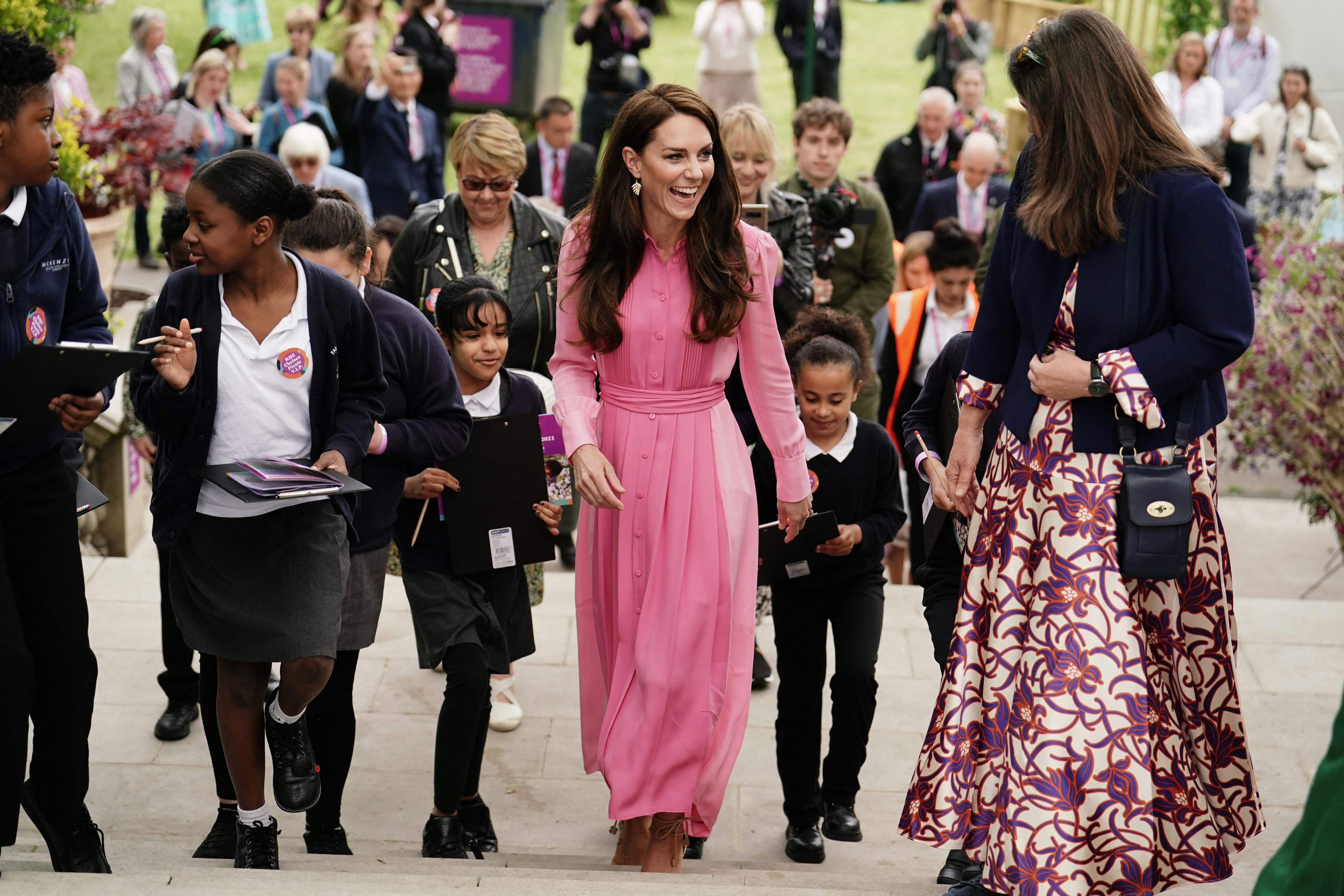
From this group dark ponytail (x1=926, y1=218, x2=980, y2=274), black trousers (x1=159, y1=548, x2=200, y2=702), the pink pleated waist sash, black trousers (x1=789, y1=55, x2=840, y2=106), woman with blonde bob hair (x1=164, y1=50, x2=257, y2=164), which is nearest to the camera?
the pink pleated waist sash

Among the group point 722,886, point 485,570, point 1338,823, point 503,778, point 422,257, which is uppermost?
point 422,257

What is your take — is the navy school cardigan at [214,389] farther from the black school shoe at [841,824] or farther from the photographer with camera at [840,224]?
the photographer with camera at [840,224]

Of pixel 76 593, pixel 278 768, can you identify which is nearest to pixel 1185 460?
pixel 278 768

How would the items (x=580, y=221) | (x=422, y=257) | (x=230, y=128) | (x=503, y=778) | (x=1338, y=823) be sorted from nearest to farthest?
1. (x=1338, y=823)
2. (x=580, y=221)
3. (x=503, y=778)
4. (x=422, y=257)
5. (x=230, y=128)

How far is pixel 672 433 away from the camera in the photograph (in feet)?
14.1

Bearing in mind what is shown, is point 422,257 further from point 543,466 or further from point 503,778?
point 503,778

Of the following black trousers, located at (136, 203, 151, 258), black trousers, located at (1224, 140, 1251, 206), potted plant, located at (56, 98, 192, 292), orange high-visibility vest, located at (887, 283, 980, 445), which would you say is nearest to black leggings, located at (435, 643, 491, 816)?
orange high-visibility vest, located at (887, 283, 980, 445)

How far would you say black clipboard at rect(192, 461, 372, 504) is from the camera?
11.9 feet

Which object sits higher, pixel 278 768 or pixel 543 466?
pixel 543 466

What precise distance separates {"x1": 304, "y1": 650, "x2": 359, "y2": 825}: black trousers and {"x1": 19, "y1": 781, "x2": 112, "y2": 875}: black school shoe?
71 cm

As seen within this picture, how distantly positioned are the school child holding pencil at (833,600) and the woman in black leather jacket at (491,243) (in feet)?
4.01

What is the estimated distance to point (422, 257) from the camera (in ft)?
19.0

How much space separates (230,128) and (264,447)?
9313 mm

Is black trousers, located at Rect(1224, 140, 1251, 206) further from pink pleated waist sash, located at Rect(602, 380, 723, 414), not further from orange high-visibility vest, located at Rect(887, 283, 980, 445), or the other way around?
pink pleated waist sash, located at Rect(602, 380, 723, 414)
